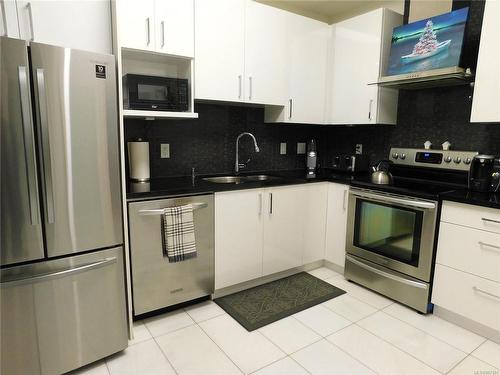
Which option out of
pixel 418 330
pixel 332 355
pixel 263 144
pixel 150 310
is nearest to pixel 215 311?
pixel 150 310

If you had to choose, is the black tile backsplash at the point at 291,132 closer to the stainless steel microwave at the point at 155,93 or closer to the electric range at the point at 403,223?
the electric range at the point at 403,223

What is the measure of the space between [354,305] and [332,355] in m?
0.64

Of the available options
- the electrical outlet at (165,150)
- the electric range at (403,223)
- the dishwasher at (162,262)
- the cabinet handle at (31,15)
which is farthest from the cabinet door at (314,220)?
the cabinet handle at (31,15)

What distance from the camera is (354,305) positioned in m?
2.44

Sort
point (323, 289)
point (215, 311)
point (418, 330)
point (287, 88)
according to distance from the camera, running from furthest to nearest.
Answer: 1. point (287, 88)
2. point (323, 289)
3. point (215, 311)
4. point (418, 330)

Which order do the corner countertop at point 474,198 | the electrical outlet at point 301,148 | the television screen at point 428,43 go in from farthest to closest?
the electrical outlet at point 301,148
the television screen at point 428,43
the corner countertop at point 474,198

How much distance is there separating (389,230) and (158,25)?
2.19m

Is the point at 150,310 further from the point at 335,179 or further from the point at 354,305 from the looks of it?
the point at 335,179

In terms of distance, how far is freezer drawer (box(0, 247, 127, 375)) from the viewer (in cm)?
150

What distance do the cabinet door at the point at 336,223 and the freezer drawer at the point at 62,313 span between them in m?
1.83

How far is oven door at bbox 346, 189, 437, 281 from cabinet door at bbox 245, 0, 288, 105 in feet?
3.57

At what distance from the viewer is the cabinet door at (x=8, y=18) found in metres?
1.59

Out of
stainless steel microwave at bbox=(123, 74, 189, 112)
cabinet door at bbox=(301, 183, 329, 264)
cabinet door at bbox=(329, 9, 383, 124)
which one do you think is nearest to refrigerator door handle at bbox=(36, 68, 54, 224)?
stainless steel microwave at bbox=(123, 74, 189, 112)

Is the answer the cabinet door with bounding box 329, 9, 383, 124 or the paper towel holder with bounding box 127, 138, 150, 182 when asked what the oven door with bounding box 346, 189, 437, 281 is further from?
the paper towel holder with bounding box 127, 138, 150, 182
